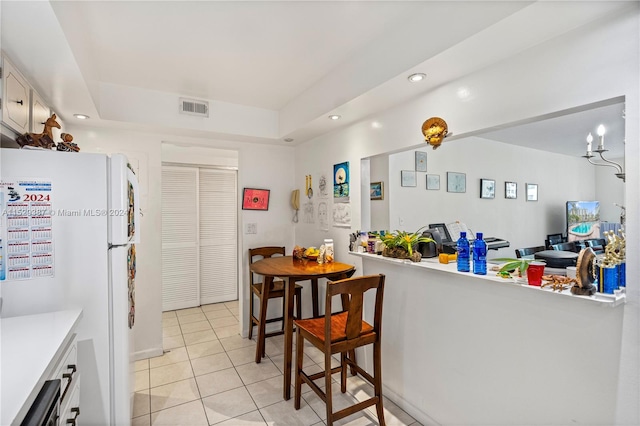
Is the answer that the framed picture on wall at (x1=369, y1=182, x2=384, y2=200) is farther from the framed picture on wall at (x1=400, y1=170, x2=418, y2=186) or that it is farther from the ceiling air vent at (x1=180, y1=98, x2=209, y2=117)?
the ceiling air vent at (x1=180, y1=98, x2=209, y2=117)

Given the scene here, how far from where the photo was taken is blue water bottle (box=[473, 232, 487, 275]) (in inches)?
68.2

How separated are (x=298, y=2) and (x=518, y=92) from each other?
1229 mm

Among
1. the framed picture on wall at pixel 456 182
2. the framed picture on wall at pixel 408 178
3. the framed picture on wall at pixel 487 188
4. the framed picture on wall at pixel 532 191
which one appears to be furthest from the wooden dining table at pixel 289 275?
the framed picture on wall at pixel 532 191

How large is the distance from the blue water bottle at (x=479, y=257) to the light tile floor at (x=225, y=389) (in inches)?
46.9

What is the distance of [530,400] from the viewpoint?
1.54 metres

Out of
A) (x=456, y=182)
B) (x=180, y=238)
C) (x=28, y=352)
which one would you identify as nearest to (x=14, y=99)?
(x=28, y=352)

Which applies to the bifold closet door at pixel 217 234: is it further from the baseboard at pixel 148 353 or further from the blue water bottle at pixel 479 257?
the blue water bottle at pixel 479 257

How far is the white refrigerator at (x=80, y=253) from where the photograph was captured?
4.70 feet

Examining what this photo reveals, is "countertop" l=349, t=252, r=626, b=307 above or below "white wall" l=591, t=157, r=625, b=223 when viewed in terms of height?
below

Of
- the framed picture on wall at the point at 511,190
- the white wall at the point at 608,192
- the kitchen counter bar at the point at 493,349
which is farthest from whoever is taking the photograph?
the white wall at the point at 608,192

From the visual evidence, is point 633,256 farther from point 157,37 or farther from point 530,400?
point 157,37

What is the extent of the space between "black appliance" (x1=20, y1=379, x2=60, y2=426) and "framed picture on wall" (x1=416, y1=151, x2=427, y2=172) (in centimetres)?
295

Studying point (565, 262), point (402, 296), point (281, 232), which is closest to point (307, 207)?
point (281, 232)

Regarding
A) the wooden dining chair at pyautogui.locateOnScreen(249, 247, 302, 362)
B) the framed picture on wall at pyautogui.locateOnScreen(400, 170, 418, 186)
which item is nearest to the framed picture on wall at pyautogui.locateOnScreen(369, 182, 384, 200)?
the framed picture on wall at pyautogui.locateOnScreen(400, 170, 418, 186)
